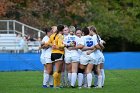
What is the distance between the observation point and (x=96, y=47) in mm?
20625

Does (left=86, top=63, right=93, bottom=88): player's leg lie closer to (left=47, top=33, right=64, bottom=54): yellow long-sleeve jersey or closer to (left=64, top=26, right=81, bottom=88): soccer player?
(left=64, top=26, right=81, bottom=88): soccer player

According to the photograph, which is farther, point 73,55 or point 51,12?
point 51,12

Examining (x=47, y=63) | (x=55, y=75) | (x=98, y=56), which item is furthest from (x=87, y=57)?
(x=47, y=63)

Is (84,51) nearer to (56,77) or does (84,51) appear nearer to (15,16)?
(56,77)

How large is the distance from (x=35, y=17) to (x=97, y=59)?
32.0m

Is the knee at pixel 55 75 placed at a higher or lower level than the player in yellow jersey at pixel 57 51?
lower

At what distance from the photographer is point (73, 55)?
20641mm

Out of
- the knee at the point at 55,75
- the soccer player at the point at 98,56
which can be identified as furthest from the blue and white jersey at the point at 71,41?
the knee at the point at 55,75

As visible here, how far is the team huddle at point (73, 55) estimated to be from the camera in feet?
67.2

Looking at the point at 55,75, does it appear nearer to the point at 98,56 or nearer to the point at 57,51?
the point at 57,51

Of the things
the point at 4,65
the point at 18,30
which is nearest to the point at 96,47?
the point at 4,65

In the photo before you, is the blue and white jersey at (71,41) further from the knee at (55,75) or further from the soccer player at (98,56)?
the knee at (55,75)

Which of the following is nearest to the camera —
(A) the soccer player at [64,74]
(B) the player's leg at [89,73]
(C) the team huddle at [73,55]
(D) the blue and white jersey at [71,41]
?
(B) the player's leg at [89,73]

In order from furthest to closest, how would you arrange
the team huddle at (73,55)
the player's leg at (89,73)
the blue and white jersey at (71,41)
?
the blue and white jersey at (71,41)
the team huddle at (73,55)
the player's leg at (89,73)
